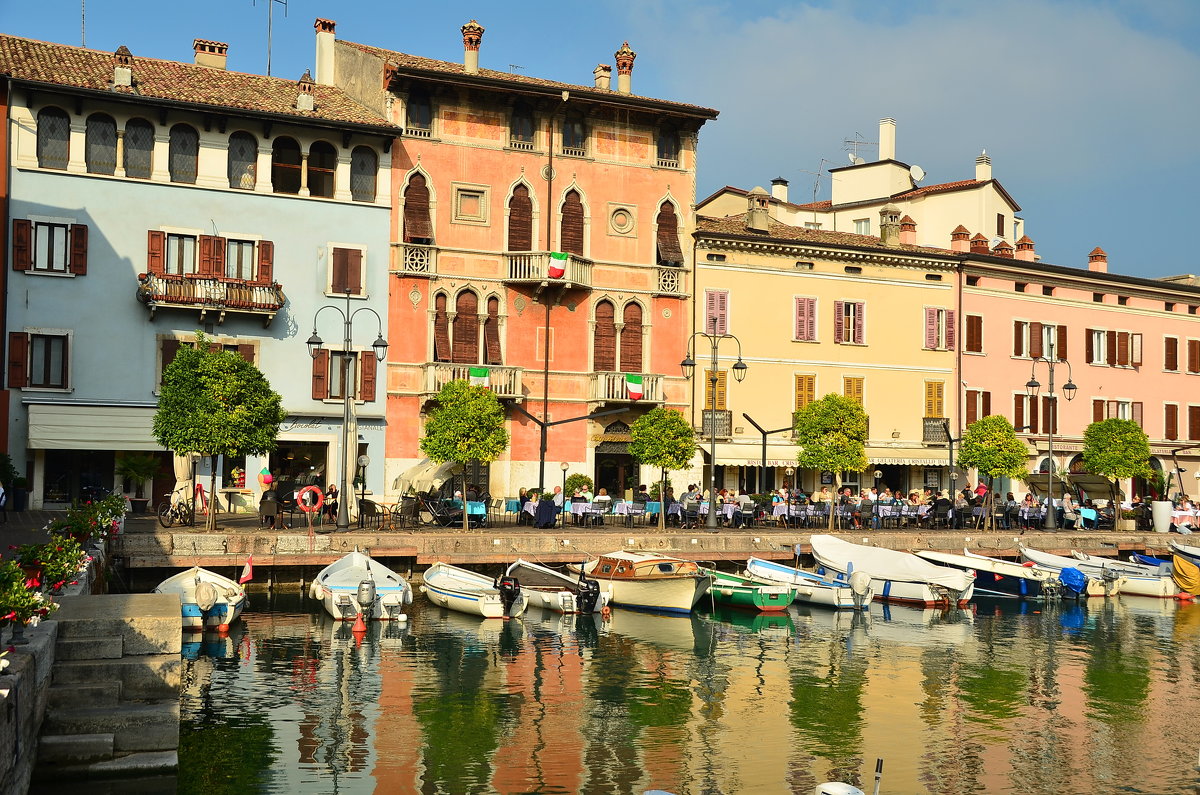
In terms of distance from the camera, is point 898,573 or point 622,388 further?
point 622,388

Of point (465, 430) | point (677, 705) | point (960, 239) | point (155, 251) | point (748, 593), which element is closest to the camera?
point (677, 705)

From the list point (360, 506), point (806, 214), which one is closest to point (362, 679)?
point (360, 506)

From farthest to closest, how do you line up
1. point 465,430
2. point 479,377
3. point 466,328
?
point 466,328, point 479,377, point 465,430

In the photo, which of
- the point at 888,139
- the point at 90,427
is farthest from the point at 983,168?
the point at 90,427

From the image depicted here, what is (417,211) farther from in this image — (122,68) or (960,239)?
(960,239)

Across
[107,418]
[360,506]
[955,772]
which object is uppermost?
[107,418]

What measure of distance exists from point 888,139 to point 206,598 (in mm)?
49871

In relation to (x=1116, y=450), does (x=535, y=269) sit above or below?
above

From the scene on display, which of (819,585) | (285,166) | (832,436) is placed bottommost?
(819,585)

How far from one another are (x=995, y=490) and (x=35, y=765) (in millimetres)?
47226

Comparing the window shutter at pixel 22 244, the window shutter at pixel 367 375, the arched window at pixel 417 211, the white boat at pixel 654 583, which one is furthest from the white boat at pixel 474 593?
the window shutter at pixel 22 244

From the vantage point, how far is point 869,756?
19812 millimetres

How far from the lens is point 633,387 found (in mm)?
48438

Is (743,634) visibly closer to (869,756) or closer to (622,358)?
(869,756)
